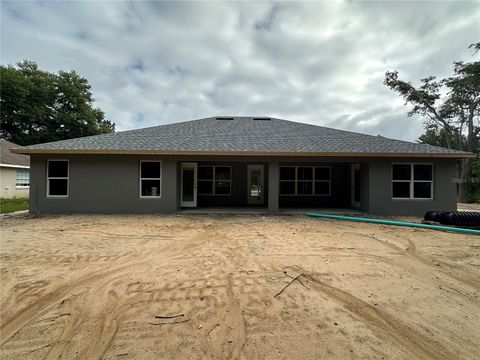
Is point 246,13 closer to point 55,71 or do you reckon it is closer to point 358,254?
point 358,254

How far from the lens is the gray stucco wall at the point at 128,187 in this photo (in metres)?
10.2

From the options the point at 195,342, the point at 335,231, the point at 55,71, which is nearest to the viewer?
the point at 195,342

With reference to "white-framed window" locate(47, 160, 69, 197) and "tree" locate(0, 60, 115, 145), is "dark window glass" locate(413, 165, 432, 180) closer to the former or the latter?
"white-framed window" locate(47, 160, 69, 197)

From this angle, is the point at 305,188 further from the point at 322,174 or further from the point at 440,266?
the point at 440,266

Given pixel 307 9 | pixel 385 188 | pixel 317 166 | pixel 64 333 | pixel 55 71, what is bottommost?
pixel 64 333

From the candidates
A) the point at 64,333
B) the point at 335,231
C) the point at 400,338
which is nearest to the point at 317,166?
the point at 335,231

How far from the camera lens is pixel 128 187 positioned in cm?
1035

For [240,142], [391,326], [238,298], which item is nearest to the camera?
[391,326]

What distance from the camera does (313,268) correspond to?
438 centimetres

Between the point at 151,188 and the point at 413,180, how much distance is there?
11.1m

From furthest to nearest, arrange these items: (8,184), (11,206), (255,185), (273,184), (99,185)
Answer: (8,184) < (255,185) < (11,206) < (273,184) < (99,185)

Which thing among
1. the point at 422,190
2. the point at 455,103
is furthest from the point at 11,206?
the point at 455,103

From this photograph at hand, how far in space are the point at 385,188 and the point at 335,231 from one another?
15.0ft

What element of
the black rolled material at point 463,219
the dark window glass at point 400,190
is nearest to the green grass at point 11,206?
the dark window glass at point 400,190
